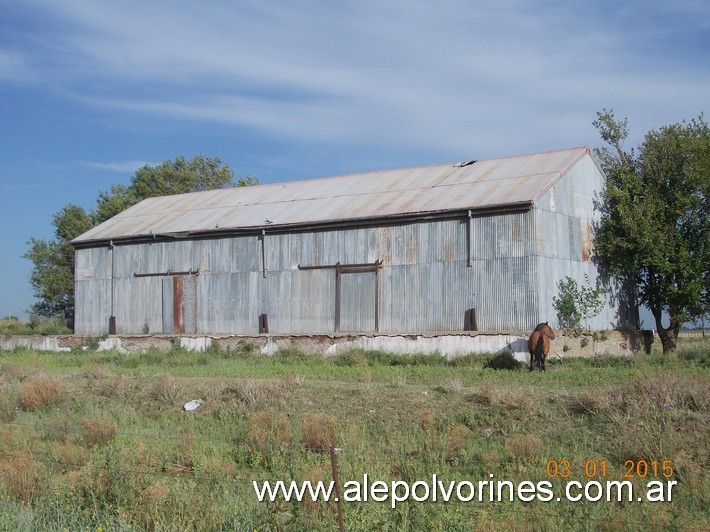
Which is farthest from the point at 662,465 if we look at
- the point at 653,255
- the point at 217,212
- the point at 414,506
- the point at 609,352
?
the point at 217,212

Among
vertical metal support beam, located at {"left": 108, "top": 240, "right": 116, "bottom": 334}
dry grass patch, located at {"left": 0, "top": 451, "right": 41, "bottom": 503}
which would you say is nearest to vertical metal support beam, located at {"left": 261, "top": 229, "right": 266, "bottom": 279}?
vertical metal support beam, located at {"left": 108, "top": 240, "right": 116, "bottom": 334}

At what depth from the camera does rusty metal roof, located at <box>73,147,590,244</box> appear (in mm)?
30688

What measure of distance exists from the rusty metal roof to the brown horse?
18.6 feet

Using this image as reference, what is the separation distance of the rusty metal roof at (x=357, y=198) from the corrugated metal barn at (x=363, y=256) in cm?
10

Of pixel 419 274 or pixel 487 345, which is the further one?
pixel 419 274

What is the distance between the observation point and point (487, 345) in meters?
27.2

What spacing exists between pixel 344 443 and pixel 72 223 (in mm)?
45537

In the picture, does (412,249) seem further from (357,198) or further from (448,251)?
(357,198)

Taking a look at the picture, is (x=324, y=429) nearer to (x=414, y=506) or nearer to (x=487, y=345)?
(x=414, y=506)

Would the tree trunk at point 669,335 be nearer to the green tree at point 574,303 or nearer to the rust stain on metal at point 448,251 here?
the green tree at point 574,303

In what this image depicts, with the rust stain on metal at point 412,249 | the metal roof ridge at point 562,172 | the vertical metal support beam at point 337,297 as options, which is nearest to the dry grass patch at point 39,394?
the vertical metal support beam at point 337,297

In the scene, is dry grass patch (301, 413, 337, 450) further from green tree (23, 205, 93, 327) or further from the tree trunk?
green tree (23, 205, 93, 327)

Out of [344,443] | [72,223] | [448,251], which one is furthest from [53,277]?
[344,443]

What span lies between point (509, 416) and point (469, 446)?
1.73 meters
